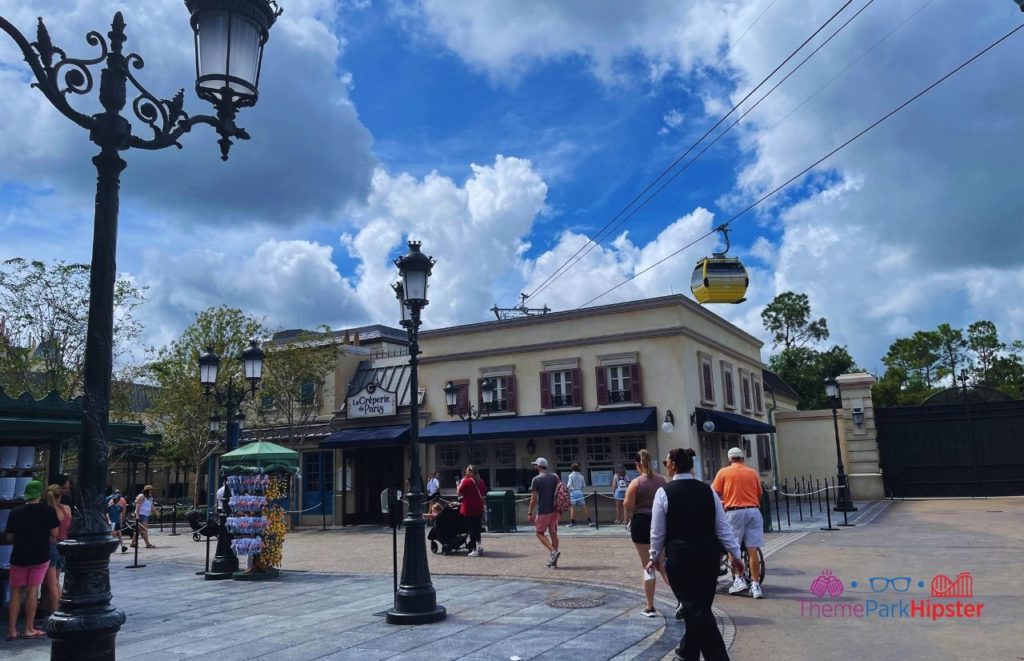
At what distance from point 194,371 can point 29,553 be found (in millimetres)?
21998

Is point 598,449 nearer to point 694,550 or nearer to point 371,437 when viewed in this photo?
point 371,437

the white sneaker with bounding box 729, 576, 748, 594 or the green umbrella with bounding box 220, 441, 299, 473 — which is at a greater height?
the green umbrella with bounding box 220, 441, 299, 473

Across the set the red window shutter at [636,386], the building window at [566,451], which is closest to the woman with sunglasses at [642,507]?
the red window shutter at [636,386]

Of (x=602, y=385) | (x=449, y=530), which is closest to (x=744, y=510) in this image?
(x=449, y=530)

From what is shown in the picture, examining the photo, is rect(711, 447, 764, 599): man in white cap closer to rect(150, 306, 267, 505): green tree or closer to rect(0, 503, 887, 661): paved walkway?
rect(0, 503, 887, 661): paved walkway

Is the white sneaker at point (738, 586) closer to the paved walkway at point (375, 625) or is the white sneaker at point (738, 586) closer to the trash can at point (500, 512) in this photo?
the paved walkway at point (375, 625)

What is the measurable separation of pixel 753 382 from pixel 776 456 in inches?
126

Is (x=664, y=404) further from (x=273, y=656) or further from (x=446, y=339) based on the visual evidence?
(x=273, y=656)

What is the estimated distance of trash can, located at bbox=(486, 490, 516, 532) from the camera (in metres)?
21.0

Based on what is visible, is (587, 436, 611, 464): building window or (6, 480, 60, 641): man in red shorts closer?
(6, 480, 60, 641): man in red shorts

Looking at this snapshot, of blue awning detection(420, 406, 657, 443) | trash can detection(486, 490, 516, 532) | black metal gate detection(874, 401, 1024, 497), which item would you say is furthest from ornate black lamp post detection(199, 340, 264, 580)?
black metal gate detection(874, 401, 1024, 497)

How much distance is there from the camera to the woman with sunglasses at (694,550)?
5461 mm

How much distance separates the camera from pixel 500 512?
2100 centimetres

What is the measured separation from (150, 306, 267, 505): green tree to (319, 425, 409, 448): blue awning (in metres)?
5.14
